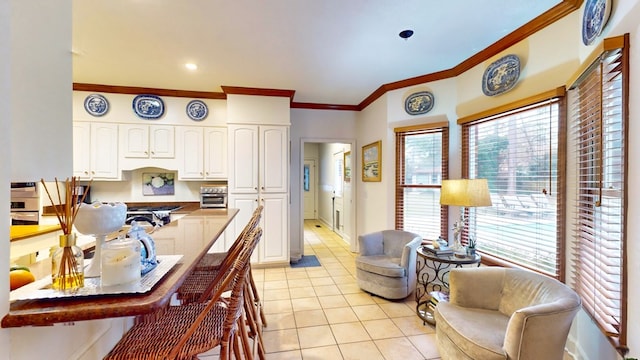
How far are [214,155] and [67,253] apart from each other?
10.4ft

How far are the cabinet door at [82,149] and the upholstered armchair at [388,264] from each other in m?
3.75

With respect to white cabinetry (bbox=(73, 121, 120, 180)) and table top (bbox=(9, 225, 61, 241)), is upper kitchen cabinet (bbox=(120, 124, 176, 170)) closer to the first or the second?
white cabinetry (bbox=(73, 121, 120, 180))

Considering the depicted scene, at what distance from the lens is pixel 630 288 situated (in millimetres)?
1386

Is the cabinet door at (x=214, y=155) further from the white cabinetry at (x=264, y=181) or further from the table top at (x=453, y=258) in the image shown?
the table top at (x=453, y=258)

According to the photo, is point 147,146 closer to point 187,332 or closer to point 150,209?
point 150,209

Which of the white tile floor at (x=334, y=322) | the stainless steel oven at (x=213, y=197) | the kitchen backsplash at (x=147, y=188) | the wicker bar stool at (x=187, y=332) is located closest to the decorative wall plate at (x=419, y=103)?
the white tile floor at (x=334, y=322)

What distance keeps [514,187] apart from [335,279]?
7.40ft

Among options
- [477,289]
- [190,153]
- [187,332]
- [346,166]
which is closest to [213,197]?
[190,153]

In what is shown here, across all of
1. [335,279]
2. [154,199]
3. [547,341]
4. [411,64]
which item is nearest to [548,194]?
[547,341]

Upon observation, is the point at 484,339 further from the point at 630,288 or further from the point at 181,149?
the point at 181,149

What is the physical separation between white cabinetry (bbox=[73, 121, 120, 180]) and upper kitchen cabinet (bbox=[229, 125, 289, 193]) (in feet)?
5.22

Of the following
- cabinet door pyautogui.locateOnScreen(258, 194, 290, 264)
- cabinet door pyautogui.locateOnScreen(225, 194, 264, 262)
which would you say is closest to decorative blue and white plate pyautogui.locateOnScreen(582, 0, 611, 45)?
cabinet door pyautogui.locateOnScreen(258, 194, 290, 264)

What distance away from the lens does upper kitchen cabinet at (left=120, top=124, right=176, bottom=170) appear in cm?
375

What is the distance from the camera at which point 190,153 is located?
12.8ft
